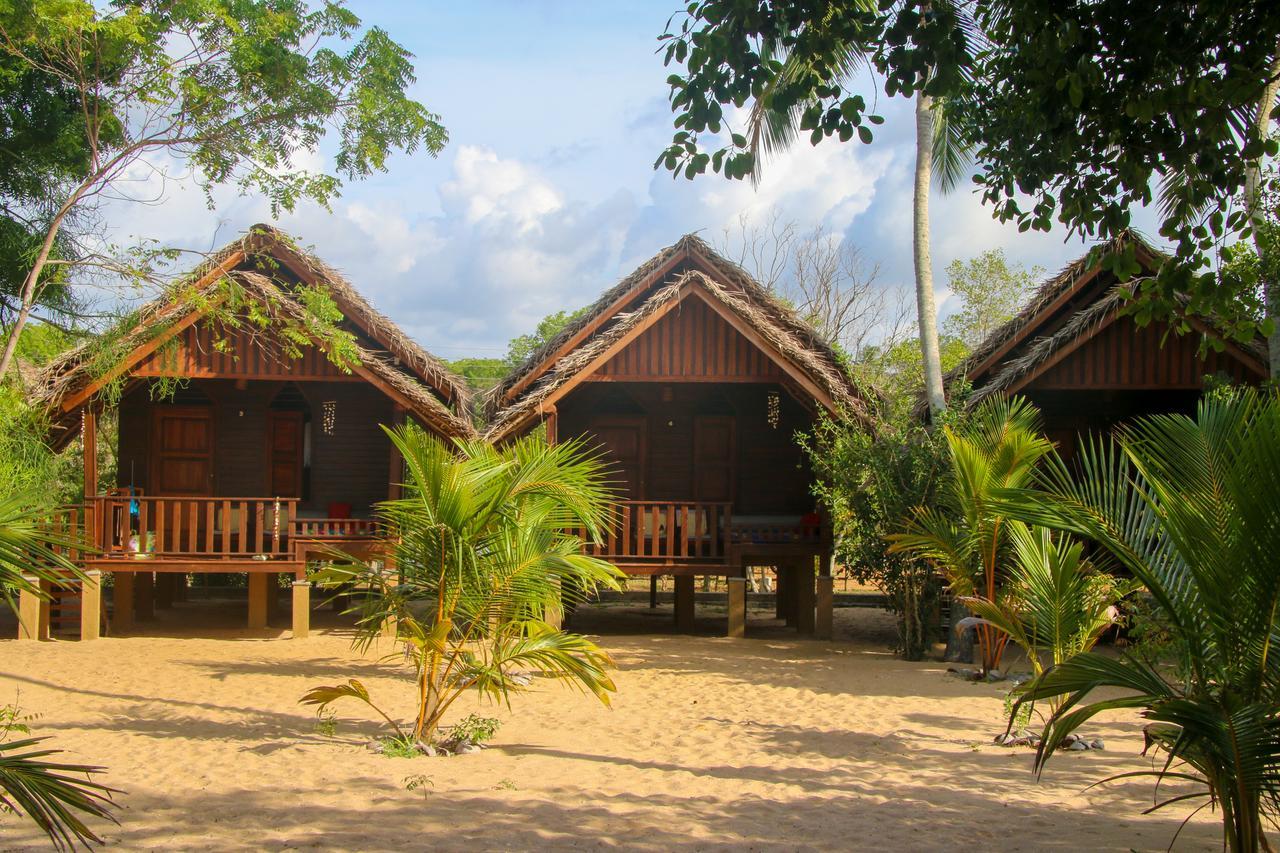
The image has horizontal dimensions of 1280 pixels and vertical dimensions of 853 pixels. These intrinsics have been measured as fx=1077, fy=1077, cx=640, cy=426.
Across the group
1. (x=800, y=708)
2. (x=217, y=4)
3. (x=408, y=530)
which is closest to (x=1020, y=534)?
(x=800, y=708)

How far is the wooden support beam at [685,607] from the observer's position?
613 inches

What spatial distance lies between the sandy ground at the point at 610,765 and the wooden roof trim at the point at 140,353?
3.10 m

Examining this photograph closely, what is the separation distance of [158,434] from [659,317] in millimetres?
7702

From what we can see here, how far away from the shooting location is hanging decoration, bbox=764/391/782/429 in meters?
15.8

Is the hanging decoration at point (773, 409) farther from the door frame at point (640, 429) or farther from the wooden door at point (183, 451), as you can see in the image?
the wooden door at point (183, 451)

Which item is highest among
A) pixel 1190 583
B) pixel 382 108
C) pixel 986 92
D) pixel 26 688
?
pixel 382 108

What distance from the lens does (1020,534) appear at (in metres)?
7.94

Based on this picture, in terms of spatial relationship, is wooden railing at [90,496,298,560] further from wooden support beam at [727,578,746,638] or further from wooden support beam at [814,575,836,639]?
wooden support beam at [814,575,836,639]

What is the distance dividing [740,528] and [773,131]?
5.80m

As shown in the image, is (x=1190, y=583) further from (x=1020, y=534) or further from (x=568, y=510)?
(x=568, y=510)

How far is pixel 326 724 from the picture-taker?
8656 mm

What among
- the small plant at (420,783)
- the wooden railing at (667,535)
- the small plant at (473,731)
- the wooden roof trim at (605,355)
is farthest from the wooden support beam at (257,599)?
the small plant at (420,783)

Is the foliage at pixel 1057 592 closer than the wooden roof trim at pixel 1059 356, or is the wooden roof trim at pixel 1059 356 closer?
the foliage at pixel 1057 592

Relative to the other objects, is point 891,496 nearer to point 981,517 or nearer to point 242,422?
point 981,517
